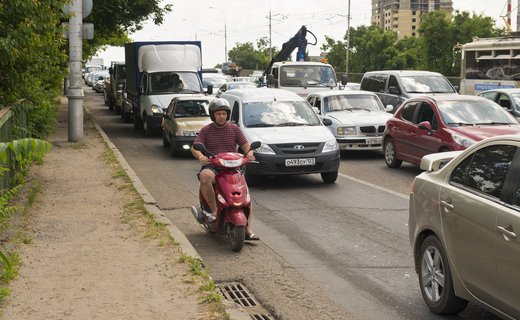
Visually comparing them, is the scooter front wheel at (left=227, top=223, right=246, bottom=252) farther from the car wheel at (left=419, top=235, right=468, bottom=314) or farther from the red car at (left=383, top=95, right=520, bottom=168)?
the red car at (left=383, top=95, right=520, bottom=168)

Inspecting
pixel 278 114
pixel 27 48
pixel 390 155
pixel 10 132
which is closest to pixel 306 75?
pixel 390 155

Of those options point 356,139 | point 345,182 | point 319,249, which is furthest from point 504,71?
point 319,249

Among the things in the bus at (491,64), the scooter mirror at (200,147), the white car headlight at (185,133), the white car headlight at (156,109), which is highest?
the bus at (491,64)

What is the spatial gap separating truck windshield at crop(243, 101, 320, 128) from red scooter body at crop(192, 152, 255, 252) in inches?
238

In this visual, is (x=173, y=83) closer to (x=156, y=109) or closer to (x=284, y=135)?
(x=156, y=109)

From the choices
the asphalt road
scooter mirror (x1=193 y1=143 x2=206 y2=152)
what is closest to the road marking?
the asphalt road

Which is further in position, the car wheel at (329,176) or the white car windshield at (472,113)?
the white car windshield at (472,113)

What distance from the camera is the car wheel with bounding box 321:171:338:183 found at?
48.9 ft

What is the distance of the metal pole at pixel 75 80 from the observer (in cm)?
2200

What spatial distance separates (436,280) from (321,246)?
3.07 metres

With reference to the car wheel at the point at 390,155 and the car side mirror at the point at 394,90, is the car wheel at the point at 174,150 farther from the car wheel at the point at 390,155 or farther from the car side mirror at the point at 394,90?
the car side mirror at the point at 394,90

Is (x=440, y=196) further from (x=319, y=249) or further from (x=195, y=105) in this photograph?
(x=195, y=105)

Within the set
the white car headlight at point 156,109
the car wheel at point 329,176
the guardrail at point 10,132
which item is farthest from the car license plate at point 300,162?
the white car headlight at point 156,109

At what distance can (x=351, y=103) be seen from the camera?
21.1 m
